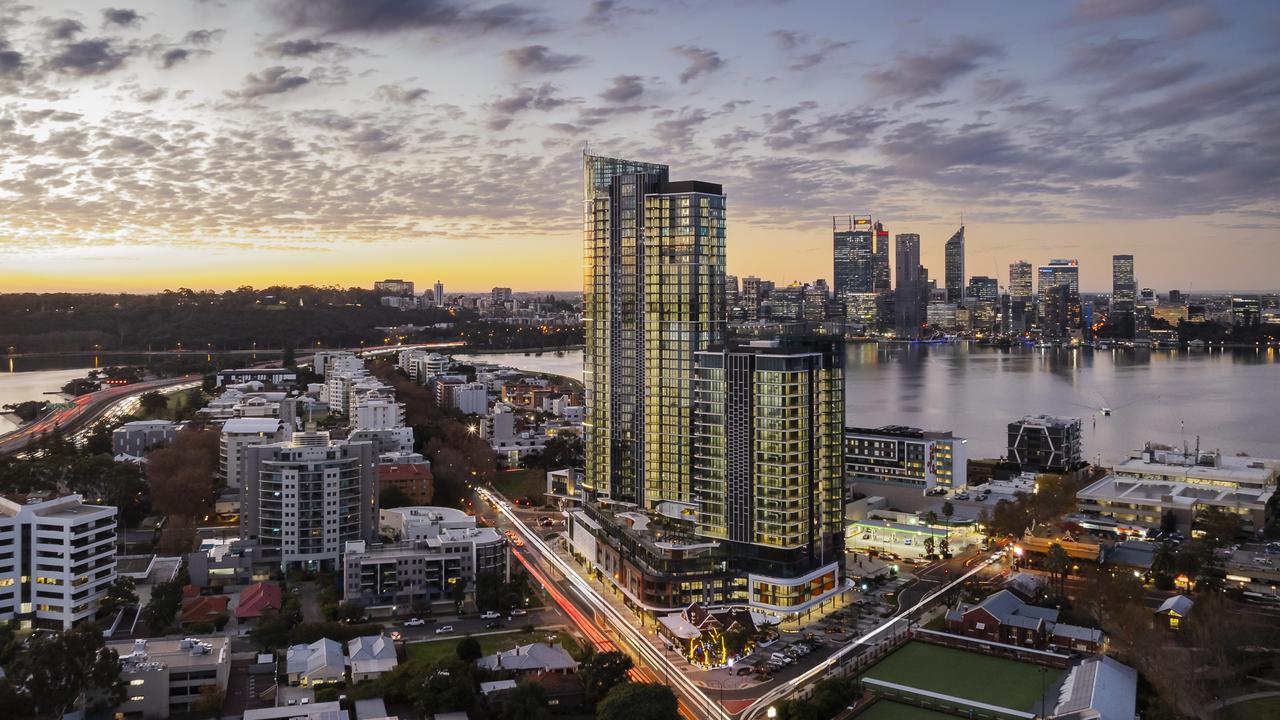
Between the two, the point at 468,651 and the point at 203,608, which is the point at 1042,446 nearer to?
the point at 468,651

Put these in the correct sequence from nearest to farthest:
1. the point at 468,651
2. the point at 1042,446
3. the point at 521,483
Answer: the point at 468,651 < the point at 521,483 < the point at 1042,446

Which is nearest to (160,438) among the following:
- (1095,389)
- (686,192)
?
(686,192)

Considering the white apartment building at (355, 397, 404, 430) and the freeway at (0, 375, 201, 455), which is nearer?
the white apartment building at (355, 397, 404, 430)

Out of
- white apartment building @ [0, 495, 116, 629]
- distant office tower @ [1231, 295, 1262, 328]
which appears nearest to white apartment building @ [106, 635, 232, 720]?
white apartment building @ [0, 495, 116, 629]

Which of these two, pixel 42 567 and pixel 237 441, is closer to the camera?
pixel 42 567

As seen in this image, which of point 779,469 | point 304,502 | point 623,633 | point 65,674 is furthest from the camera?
point 304,502

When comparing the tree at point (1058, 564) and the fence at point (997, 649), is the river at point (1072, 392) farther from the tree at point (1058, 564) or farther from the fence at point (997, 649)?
the fence at point (997, 649)

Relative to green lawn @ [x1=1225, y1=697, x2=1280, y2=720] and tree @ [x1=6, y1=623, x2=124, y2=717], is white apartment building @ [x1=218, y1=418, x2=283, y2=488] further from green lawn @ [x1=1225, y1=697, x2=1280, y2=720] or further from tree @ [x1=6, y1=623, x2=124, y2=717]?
green lawn @ [x1=1225, y1=697, x2=1280, y2=720]

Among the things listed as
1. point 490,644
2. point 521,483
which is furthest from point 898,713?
point 521,483
